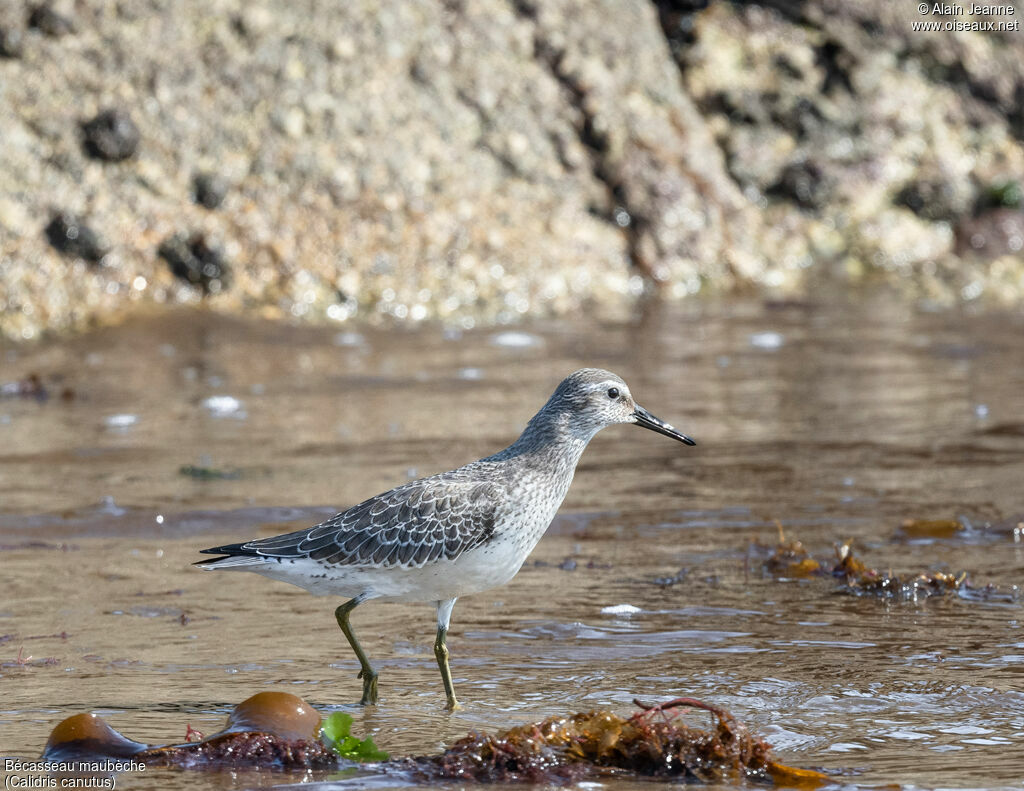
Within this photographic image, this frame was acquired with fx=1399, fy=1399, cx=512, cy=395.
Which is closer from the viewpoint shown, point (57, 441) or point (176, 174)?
point (57, 441)

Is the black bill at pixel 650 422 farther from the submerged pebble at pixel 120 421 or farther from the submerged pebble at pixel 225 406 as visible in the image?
the submerged pebble at pixel 120 421

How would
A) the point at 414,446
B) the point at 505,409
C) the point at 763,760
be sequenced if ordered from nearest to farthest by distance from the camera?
1. the point at 763,760
2. the point at 414,446
3. the point at 505,409

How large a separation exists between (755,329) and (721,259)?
141 centimetres

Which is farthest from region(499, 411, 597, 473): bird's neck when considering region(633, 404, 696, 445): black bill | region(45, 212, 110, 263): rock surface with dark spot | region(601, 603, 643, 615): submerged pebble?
region(45, 212, 110, 263): rock surface with dark spot

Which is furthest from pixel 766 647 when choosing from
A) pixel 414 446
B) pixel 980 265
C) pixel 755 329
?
pixel 980 265

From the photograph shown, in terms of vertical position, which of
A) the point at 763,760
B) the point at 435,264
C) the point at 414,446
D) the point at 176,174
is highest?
the point at 176,174

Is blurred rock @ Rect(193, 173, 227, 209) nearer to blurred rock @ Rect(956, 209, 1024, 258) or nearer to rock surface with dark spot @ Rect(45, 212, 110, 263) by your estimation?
rock surface with dark spot @ Rect(45, 212, 110, 263)

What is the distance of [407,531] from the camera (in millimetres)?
5336

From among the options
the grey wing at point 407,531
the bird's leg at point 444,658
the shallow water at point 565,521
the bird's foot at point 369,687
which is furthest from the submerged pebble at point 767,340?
the bird's foot at point 369,687

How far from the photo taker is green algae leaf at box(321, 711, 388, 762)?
432 cm

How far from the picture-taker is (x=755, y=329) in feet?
37.0

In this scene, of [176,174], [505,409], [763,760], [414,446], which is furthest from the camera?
[176,174]

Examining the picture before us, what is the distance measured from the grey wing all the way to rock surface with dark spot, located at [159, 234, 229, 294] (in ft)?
19.5

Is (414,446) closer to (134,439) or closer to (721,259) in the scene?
(134,439)
